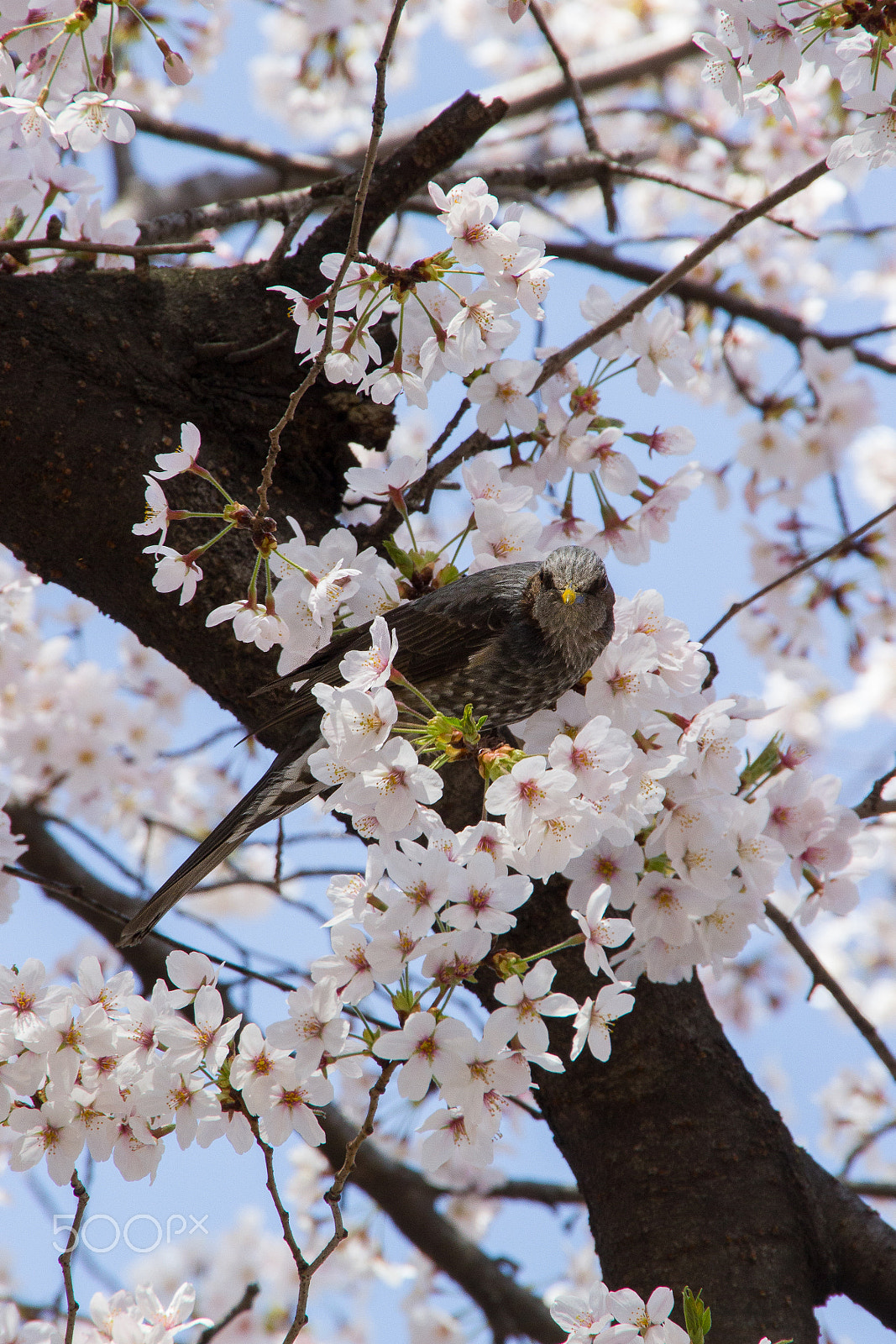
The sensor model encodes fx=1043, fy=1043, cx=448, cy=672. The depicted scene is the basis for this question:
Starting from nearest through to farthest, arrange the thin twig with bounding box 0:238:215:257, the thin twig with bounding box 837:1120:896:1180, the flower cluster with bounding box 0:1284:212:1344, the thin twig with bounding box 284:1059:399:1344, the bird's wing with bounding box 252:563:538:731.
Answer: the thin twig with bounding box 284:1059:399:1344
the thin twig with bounding box 0:238:215:257
the flower cluster with bounding box 0:1284:212:1344
the bird's wing with bounding box 252:563:538:731
the thin twig with bounding box 837:1120:896:1180

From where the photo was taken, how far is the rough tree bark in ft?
6.37

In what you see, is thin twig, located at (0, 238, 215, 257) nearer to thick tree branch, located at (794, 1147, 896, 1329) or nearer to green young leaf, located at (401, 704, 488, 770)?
green young leaf, located at (401, 704, 488, 770)

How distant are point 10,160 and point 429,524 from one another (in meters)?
3.24

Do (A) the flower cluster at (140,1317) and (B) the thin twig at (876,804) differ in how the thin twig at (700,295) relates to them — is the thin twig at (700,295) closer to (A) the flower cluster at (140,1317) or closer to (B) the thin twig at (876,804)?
(B) the thin twig at (876,804)

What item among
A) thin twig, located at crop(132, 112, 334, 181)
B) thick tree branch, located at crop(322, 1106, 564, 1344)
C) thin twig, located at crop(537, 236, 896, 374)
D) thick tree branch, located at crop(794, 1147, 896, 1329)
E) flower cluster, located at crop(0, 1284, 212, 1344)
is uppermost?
thin twig, located at crop(132, 112, 334, 181)

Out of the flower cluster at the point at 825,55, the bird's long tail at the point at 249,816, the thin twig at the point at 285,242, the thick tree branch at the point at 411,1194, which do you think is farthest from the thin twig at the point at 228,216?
the thick tree branch at the point at 411,1194

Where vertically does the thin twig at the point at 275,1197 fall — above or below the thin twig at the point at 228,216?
below

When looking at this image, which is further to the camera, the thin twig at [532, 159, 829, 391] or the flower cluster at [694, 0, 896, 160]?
the thin twig at [532, 159, 829, 391]

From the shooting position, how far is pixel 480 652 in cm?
206

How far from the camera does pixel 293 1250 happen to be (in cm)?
144

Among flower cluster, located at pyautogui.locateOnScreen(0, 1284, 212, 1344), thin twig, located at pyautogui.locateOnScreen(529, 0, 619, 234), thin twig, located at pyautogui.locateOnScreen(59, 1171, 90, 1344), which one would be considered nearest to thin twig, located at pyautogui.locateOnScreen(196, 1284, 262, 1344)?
flower cluster, located at pyautogui.locateOnScreen(0, 1284, 212, 1344)

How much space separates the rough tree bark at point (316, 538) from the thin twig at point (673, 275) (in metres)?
0.47

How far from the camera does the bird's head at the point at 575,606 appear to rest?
1.98 metres

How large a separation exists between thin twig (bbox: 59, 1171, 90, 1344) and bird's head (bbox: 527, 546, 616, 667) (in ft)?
4.06
